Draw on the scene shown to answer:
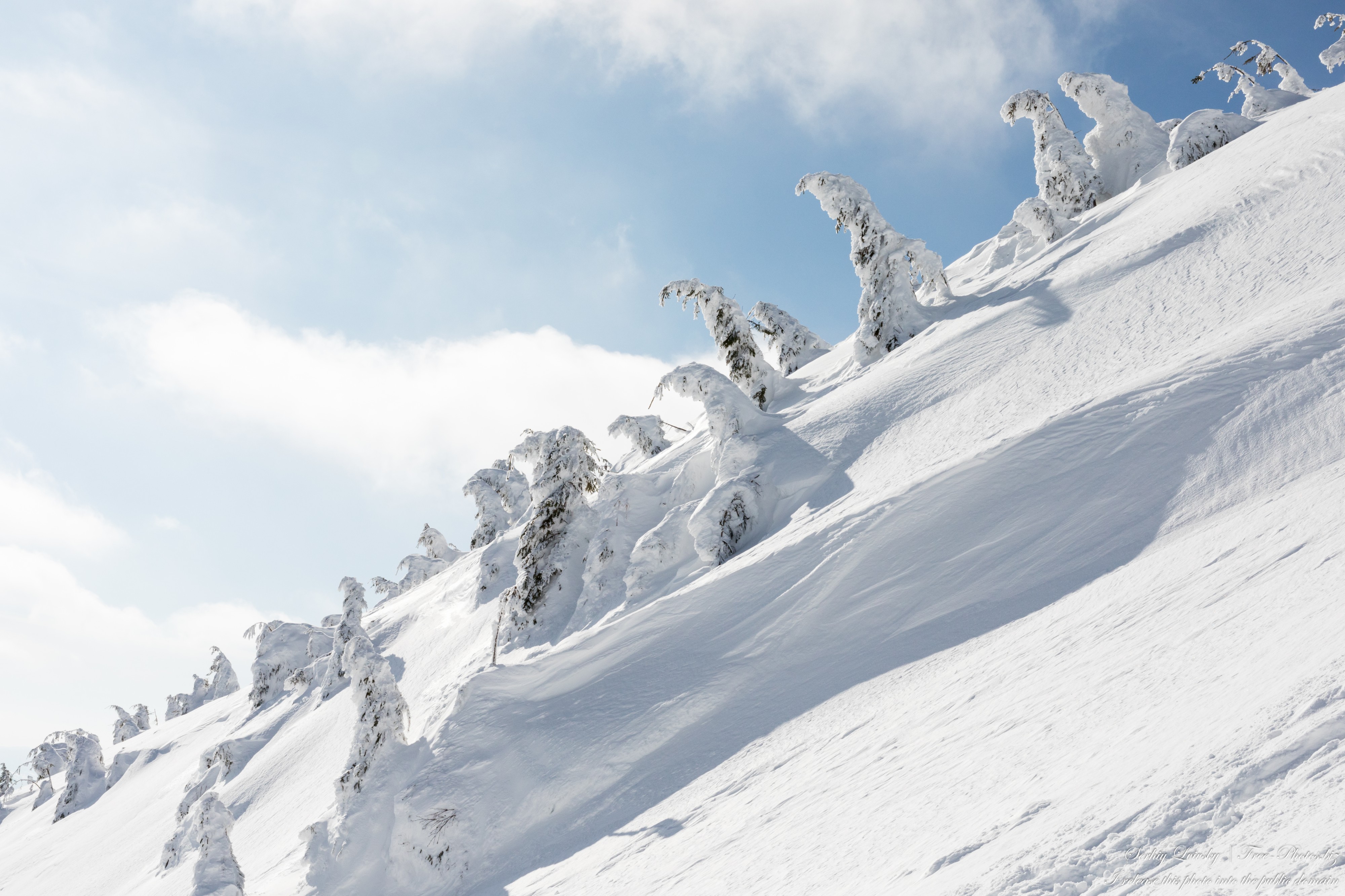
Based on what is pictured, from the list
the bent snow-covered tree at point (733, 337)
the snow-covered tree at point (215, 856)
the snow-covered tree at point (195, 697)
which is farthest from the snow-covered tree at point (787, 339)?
the snow-covered tree at point (195, 697)

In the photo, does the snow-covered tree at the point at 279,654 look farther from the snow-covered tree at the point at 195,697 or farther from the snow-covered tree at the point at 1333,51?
the snow-covered tree at the point at 1333,51

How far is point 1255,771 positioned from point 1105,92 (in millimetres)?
28427

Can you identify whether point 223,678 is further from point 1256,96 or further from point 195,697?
point 1256,96

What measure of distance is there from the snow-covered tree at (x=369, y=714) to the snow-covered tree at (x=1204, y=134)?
24.0 metres

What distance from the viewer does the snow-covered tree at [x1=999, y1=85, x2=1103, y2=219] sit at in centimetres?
2467

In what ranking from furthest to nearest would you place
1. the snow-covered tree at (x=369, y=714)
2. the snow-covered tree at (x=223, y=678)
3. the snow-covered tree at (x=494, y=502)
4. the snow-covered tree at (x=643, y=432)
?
the snow-covered tree at (x=223, y=678)
the snow-covered tree at (x=494, y=502)
the snow-covered tree at (x=643, y=432)
the snow-covered tree at (x=369, y=714)

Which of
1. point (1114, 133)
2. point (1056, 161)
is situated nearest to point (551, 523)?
point (1056, 161)

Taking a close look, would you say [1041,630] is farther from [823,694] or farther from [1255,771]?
[1255,771]

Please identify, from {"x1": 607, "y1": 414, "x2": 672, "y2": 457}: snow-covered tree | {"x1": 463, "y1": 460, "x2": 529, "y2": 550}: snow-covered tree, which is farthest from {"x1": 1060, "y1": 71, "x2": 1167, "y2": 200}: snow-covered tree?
{"x1": 463, "y1": 460, "x2": 529, "y2": 550}: snow-covered tree

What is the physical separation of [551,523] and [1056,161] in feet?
68.4

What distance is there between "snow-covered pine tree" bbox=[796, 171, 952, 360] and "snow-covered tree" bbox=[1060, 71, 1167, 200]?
8.62 meters

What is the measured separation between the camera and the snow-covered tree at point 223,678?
47.0 metres

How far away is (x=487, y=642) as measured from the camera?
1897 cm

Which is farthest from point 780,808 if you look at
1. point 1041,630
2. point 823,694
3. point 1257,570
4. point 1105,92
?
point 1105,92
